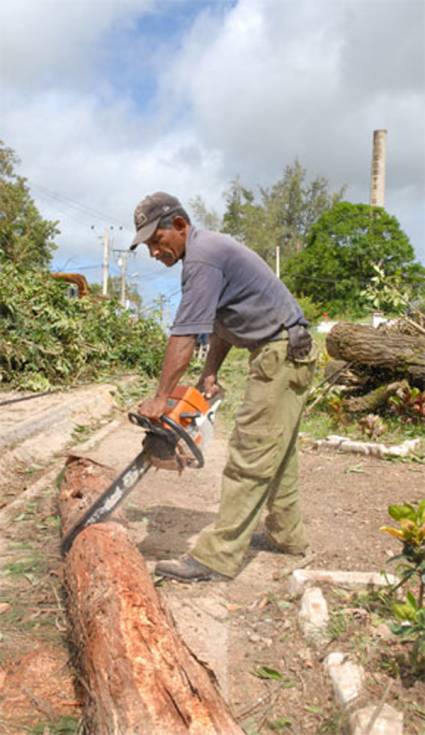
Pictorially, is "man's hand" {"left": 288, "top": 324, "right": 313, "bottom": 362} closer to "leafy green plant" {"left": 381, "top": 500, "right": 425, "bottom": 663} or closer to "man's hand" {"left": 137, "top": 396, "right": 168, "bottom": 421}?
"man's hand" {"left": 137, "top": 396, "right": 168, "bottom": 421}

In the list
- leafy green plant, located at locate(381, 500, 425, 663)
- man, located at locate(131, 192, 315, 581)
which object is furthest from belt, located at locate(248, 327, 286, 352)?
leafy green plant, located at locate(381, 500, 425, 663)

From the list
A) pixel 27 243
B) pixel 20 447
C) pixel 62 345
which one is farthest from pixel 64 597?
pixel 27 243

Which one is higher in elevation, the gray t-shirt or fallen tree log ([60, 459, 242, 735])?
the gray t-shirt

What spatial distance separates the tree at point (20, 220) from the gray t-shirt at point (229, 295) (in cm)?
2317

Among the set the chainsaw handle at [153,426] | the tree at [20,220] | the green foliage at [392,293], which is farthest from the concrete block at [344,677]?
the tree at [20,220]

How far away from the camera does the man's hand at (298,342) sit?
3076 mm

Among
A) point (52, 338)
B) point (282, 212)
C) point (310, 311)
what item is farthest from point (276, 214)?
point (52, 338)

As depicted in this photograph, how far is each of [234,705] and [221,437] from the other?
15.8 feet

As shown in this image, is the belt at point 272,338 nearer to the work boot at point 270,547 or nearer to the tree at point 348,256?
the work boot at point 270,547

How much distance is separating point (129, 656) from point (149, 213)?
1.80 meters

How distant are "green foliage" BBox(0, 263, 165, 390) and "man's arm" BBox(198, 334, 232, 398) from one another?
5118 mm

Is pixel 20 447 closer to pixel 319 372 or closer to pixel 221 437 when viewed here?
pixel 221 437

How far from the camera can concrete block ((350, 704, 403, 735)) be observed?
1.83 m

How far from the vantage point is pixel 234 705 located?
7.17 feet
